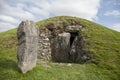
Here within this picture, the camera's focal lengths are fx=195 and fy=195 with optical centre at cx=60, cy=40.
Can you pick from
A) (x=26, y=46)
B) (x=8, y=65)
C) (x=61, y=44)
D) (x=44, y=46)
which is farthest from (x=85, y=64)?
(x=44, y=46)

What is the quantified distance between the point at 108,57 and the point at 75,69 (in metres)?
4.73

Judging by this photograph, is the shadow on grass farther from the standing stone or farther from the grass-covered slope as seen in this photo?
the standing stone

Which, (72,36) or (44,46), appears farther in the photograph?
(72,36)

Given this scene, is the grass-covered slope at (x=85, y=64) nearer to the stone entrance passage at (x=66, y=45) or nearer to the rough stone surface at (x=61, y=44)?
the rough stone surface at (x=61, y=44)

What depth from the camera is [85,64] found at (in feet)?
67.4

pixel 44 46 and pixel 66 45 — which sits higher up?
pixel 66 45

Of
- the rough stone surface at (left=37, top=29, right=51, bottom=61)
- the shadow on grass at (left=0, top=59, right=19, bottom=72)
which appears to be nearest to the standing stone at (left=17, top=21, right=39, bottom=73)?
the shadow on grass at (left=0, top=59, right=19, bottom=72)

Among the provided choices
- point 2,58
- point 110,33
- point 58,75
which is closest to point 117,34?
point 110,33

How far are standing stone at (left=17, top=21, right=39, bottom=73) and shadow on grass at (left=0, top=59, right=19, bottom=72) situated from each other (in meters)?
1.12

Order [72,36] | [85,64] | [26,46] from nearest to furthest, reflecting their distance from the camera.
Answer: [26,46]
[85,64]
[72,36]

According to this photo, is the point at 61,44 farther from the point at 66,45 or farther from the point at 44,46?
the point at 44,46

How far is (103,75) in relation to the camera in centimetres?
1820

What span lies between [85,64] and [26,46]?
23.7ft

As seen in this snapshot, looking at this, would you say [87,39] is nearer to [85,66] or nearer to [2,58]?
[85,66]
